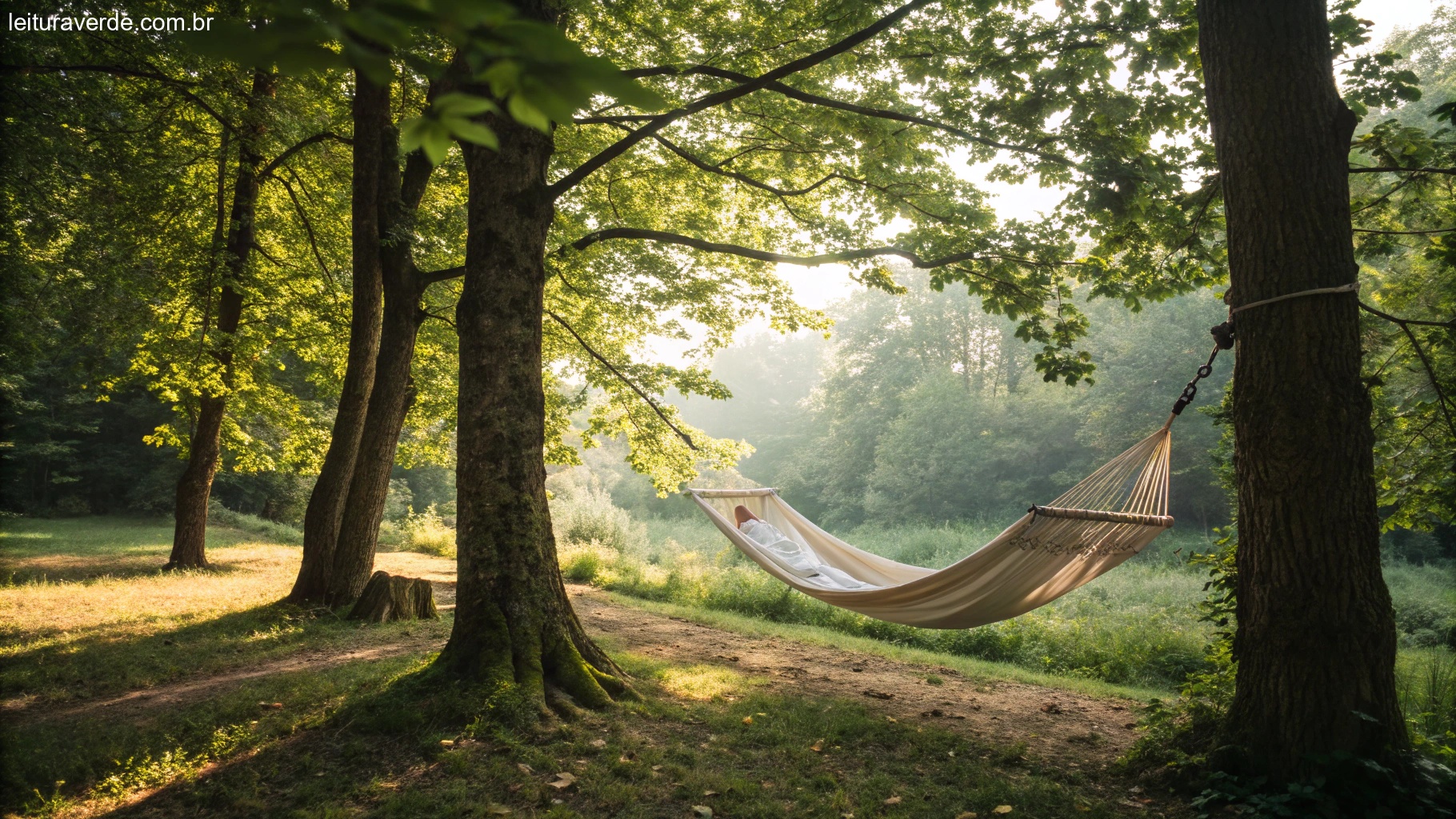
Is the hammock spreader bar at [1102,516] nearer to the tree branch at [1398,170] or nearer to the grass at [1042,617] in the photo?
the grass at [1042,617]

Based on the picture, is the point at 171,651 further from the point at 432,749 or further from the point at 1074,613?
the point at 1074,613

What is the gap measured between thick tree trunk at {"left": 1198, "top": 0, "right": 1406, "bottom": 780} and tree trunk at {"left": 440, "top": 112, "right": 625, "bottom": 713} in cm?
233

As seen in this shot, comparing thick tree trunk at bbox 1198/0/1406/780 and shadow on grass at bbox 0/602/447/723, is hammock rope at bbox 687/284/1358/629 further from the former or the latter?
shadow on grass at bbox 0/602/447/723

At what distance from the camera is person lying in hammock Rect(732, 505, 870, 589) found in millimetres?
4766

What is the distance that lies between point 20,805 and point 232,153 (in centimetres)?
580

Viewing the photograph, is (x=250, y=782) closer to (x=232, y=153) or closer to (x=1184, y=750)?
(x=1184, y=750)

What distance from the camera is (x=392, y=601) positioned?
5023 millimetres

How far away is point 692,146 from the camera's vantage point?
5719mm

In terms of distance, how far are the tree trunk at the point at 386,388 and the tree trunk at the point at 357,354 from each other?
0.12m

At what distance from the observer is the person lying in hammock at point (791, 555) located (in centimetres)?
477

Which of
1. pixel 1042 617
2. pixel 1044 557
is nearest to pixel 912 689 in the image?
pixel 1044 557

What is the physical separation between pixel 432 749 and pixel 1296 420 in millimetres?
2906

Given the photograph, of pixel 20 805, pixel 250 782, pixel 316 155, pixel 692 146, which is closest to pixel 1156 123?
pixel 692 146

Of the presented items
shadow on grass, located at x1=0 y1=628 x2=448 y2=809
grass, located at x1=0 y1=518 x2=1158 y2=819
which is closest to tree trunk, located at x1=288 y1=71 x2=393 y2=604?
grass, located at x1=0 y1=518 x2=1158 y2=819
